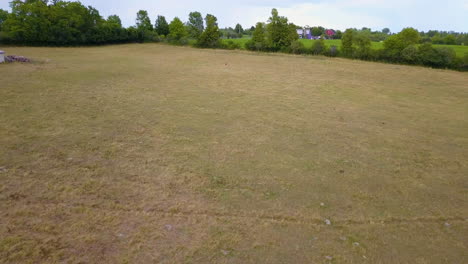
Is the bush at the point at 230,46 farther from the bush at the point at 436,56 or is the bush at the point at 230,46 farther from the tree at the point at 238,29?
the tree at the point at 238,29

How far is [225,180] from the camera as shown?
17.0ft

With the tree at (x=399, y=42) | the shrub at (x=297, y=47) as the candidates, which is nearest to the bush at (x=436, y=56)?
the tree at (x=399, y=42)

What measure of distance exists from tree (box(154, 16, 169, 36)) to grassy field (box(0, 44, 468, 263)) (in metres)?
38.0

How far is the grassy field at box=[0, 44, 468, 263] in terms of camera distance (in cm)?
361

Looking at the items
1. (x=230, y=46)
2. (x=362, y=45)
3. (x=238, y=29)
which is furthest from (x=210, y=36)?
(x=238, y=29)

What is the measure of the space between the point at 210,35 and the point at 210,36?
0.12 m

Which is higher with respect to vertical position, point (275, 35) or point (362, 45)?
point (275, 35)

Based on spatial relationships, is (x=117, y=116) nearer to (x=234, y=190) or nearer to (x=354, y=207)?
(x=234, y=190)

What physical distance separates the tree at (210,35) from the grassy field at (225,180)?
2563cm

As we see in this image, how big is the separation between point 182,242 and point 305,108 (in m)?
7.73

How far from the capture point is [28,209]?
13.2 feet

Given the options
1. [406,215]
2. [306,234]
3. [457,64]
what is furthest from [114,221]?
[457,64]

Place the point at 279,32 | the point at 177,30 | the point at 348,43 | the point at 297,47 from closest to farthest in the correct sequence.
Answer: the point at 348,43, the point at 297,47, the point at 279,32, the point at 177,30

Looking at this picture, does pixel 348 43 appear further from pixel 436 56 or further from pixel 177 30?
pixel 177 30
